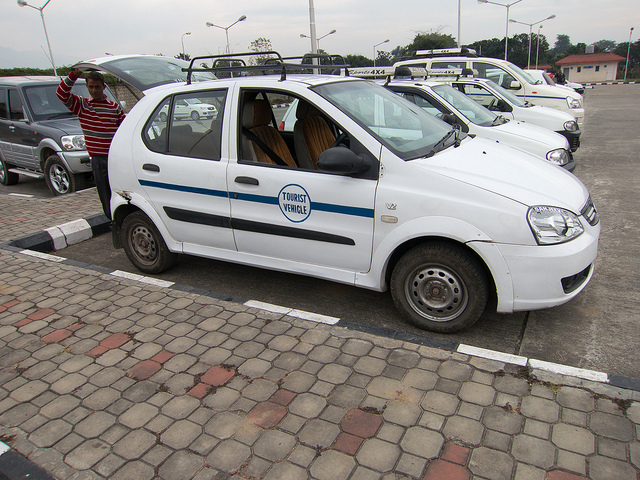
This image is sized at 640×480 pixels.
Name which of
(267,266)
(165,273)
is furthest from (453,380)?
(165,273)

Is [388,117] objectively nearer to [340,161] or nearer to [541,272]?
[340,161]

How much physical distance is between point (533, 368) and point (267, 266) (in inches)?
83.5

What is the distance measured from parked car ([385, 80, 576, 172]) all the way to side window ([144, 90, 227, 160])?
12.0 ft

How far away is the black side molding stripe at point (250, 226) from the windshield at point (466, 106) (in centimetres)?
428

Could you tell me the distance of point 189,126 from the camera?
4227mm

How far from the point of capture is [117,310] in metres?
4.09

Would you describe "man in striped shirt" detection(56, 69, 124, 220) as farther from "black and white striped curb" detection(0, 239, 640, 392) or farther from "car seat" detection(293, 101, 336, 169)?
"car seat" detection(293, 101, 336, 169)

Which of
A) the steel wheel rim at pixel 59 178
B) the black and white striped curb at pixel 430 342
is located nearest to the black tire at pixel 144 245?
the black and white striped curb at pixel 430 342

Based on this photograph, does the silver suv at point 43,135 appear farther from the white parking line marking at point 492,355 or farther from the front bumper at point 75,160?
the white parking line marking at point 492,355

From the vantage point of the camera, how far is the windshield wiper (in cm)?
371

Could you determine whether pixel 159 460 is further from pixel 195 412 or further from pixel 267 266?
pixel 267 266

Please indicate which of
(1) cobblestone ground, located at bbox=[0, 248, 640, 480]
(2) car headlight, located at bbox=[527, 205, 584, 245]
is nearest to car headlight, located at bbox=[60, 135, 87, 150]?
(1) cobblestone ground, located at bbox=[0, 248, 640, 480]

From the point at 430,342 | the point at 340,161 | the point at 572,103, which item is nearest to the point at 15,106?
the point at 340,161

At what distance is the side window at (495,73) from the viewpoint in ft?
38.6
